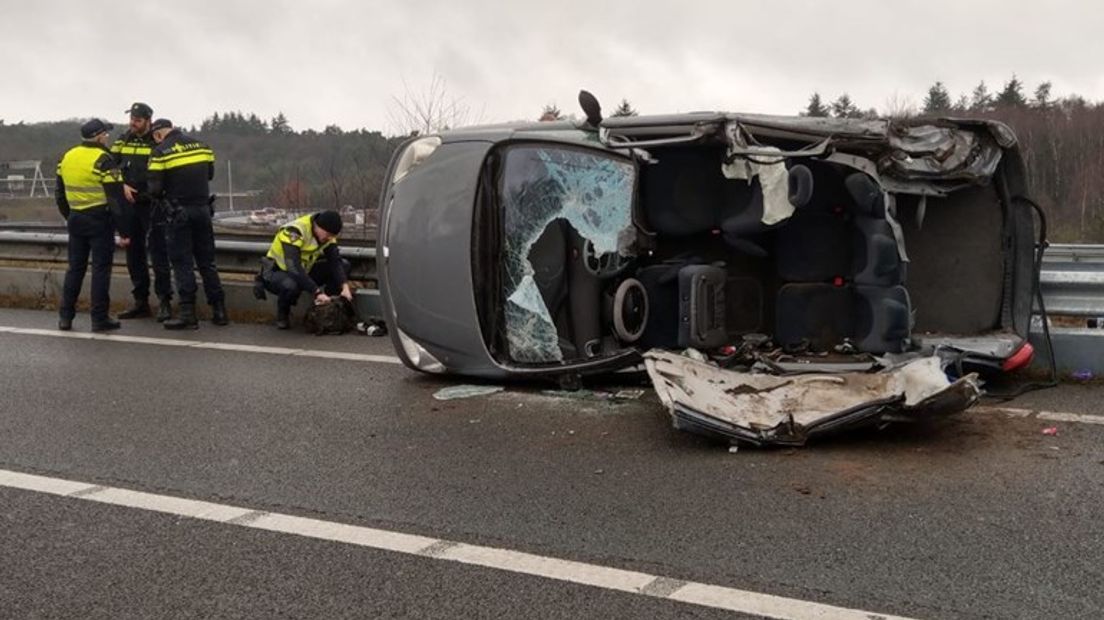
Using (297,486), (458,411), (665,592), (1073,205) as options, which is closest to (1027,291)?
(458,411)

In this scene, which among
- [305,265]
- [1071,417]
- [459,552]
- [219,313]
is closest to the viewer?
[459,552]

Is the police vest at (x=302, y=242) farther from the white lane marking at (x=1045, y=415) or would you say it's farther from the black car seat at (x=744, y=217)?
the white lane marking at (x=1045, y=415)

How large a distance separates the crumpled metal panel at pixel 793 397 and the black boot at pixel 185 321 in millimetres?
4852

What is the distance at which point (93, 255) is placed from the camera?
29.1ft

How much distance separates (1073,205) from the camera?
111ft

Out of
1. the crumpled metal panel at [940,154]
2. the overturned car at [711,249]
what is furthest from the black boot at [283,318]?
the crumpled metal panel at [940,154]

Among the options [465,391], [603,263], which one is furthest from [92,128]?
[603,263]

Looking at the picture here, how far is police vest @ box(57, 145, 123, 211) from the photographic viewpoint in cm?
870

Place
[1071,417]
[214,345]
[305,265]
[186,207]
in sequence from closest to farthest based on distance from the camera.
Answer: [1071,417] → [214,345] → [305,265] → [186,207]

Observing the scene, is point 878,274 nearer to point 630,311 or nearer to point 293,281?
point 630,311

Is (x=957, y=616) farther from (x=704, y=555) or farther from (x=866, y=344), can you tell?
(x=866, y=344)

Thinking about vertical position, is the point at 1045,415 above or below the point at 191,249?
below

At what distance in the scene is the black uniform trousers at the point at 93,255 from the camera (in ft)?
28.4

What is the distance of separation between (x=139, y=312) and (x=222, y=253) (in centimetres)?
92
